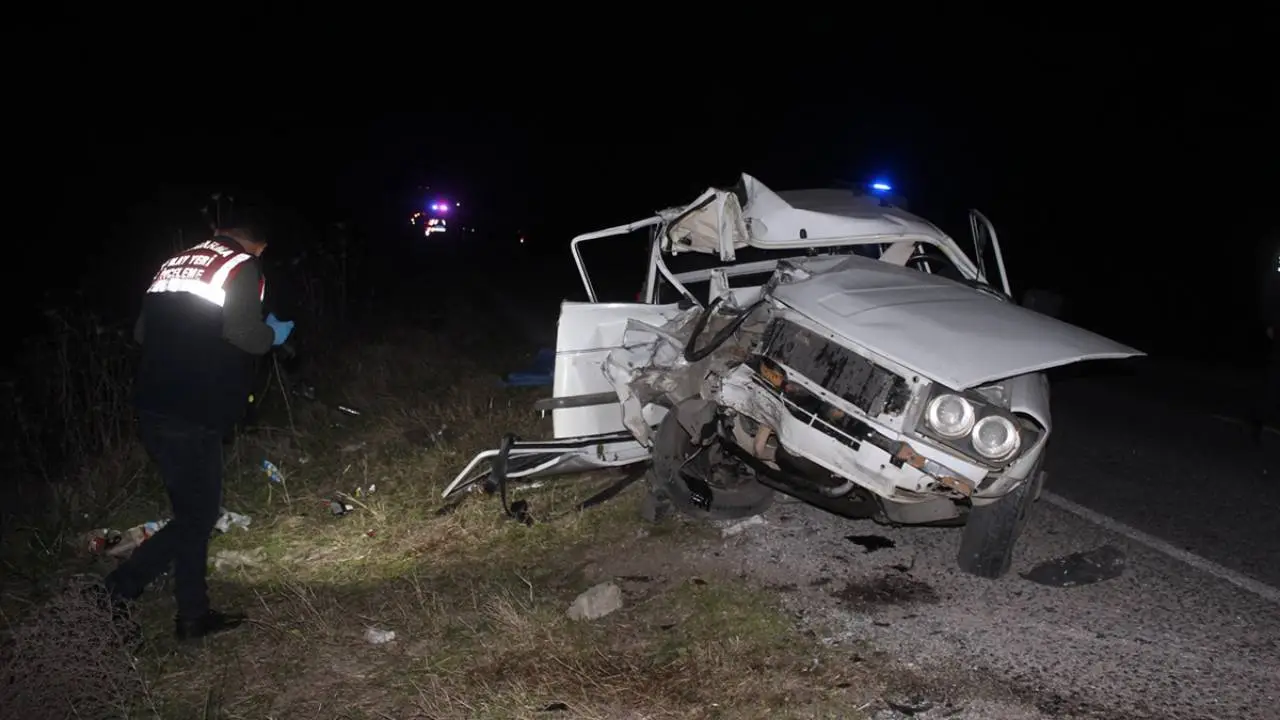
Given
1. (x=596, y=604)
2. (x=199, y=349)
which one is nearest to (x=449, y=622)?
(x=596, y=604)

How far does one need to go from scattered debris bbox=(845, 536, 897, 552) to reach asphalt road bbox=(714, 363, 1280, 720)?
0.04 m

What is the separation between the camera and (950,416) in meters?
3.84

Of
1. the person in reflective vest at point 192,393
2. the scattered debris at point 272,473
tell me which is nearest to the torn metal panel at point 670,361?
the person in reflective vest at point 192,393

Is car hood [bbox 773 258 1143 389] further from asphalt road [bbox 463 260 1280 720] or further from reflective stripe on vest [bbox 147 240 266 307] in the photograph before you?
reflective stripe on vest [bbox 147 240 266 307]

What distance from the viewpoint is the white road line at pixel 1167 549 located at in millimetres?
4199

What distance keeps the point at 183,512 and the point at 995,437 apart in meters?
3.33

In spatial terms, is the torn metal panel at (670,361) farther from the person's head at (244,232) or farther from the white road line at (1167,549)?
the white road line at (1167,549)

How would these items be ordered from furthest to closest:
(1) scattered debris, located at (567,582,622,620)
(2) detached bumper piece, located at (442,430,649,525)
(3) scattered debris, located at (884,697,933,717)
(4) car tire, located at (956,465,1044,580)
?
(2) detached bumper piece, located at (442,430,649,525), (4) car tire, located at (956,465,1044,580), (1) scattered debris, located at (567,582,622,620), (3) scattered debris, located at (884,697,933,717)

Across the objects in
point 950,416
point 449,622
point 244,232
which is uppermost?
point 244,232

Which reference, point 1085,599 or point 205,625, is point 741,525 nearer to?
point 1085,599

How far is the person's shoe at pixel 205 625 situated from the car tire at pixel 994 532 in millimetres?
3184

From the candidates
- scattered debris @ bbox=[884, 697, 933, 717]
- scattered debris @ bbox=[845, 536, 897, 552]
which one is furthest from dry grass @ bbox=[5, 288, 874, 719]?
scattered debris @ bbox=[845, 536, 897, 552]

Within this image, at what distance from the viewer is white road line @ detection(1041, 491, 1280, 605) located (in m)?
4.20

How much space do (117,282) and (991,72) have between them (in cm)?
2340
